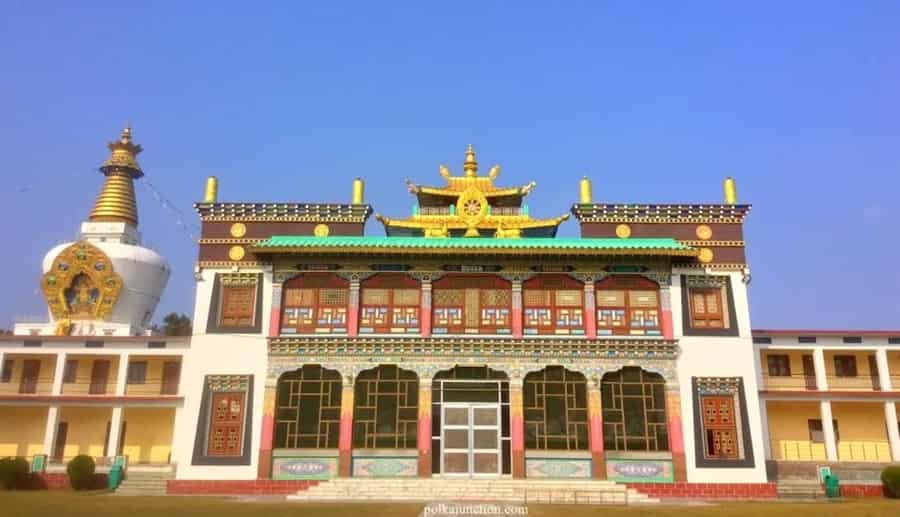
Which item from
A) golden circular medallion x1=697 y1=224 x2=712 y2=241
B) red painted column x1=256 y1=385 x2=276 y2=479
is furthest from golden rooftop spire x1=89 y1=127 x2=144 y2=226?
golden circular medallion x1=697 y1=224 x2=712 y2=241

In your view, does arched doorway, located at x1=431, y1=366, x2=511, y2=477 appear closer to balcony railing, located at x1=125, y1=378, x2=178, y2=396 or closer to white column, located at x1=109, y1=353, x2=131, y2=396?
balcony railing, located at x1=125, y1=378, x2=178, y2=396

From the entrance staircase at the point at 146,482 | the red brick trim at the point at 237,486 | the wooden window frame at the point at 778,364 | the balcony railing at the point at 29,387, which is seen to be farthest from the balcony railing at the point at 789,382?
the balcony railing at the point at 29,387

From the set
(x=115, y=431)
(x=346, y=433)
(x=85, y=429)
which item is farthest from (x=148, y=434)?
(x=346, y=433)

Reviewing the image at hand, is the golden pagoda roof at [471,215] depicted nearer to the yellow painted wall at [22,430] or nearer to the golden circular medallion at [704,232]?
the golden circular medallion at [704,232]

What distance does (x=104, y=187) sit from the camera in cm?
3925

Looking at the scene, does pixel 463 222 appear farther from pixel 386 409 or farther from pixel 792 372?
pixel 792 372

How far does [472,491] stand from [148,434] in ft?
51.2

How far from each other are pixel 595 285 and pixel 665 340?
9.79 feet

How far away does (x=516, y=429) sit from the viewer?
2320 centimetres

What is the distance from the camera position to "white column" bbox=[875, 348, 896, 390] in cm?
2828

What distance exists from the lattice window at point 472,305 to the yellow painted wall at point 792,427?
13.5m

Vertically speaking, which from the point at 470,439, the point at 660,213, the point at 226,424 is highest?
the point at 660,213

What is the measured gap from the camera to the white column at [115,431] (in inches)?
1076

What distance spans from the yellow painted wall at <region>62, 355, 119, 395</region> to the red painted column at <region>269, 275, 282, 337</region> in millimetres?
10184
